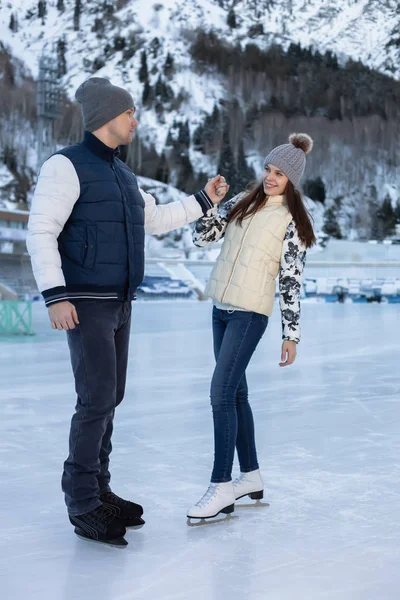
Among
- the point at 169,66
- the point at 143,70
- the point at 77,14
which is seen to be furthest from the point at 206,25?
the point at 77,14

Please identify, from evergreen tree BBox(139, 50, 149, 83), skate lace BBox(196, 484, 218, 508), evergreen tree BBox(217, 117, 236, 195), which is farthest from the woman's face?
evergreen tree BBox(139, 50, 149, 83)

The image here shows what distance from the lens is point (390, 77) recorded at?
43250 mm

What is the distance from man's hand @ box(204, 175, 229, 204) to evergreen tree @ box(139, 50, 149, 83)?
150ft

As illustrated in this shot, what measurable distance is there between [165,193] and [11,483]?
1466 inches

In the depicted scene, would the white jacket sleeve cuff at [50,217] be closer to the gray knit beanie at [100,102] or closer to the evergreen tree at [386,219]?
the gray knit beanie at [100,102]

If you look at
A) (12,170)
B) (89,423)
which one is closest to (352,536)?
(89,423)

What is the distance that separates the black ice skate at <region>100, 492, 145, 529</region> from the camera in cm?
207

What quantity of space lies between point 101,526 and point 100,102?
97 centimetres

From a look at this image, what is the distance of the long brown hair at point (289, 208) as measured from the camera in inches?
86.6

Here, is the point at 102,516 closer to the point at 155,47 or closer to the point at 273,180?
the point at 273,180

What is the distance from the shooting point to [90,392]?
195 cm

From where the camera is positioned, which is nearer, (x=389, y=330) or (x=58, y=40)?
(x=389, y=330)

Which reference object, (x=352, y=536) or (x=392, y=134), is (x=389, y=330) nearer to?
(x=352, y=536)

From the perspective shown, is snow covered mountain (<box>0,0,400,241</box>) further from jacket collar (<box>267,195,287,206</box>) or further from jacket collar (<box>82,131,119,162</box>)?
jacket collar (<box>82,131,119,162</box>)
